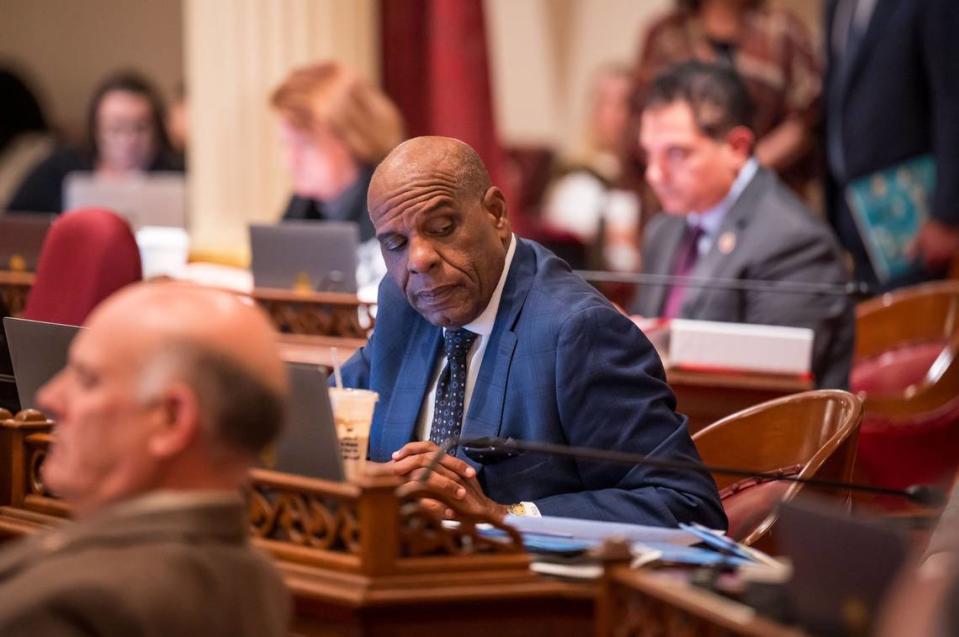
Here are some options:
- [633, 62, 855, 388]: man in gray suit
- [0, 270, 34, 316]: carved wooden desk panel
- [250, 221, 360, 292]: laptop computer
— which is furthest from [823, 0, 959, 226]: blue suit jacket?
[0, 270, 34, 316]: carved wooden desk panel

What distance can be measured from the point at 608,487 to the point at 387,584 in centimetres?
87

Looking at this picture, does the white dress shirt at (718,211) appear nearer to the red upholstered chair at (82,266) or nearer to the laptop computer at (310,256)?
the laptop computer at (310,256)

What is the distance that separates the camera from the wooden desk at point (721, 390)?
3.97 m

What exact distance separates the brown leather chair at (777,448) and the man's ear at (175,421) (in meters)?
1.38

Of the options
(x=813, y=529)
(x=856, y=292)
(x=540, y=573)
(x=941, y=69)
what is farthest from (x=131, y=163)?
(x=813, y=529)

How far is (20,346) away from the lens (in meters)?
2.68

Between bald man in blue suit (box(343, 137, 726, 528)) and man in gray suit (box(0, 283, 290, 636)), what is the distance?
0.93 meters

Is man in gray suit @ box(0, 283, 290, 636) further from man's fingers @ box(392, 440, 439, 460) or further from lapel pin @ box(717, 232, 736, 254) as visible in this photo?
lapel pin @ box(717, 232, 736, 254)

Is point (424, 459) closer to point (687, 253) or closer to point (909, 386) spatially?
point (909, 386)

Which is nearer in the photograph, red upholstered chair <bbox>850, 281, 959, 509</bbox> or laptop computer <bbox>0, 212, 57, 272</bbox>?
red upholstered chair <bbox>850, 281, 959, 509</bbox>

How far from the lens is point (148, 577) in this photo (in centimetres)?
159

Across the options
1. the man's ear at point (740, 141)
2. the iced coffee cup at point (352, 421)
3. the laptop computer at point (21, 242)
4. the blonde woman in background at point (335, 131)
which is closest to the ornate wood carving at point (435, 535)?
the iced coffee cup at point (352, 421)

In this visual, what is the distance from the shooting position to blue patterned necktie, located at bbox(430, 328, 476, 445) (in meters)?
2.94

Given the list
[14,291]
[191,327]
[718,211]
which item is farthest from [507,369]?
[718,211]
